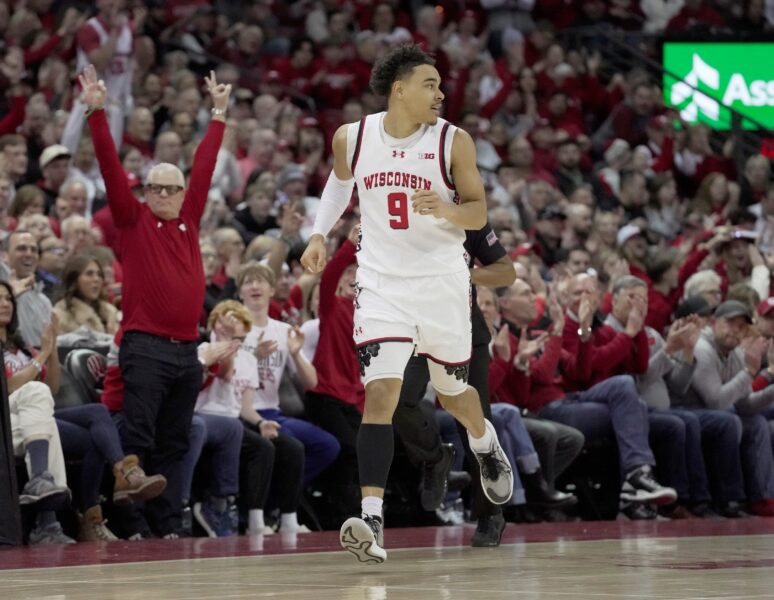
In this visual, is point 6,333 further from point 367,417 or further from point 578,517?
point 578,517

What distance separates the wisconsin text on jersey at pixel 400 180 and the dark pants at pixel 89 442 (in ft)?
9.33

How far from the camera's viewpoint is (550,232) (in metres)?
15.5

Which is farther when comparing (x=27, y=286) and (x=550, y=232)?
(x=550, y=232)

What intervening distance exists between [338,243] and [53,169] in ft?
7.45

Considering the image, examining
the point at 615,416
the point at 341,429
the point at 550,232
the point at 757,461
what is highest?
the point at 550,232

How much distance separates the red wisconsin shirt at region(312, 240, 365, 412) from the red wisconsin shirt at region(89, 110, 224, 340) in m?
1.34

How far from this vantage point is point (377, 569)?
654 cm

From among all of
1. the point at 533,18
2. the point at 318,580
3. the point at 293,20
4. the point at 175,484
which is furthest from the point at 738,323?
the point at 533,18

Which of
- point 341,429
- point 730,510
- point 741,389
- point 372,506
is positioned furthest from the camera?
point 741,389

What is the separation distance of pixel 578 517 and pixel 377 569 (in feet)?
18.3

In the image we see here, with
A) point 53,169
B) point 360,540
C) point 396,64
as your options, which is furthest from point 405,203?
point 53,169

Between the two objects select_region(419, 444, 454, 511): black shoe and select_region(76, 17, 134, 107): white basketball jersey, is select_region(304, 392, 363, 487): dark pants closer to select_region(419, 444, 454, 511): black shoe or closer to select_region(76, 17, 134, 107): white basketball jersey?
select_region(419, 444, 454, 511): black shoe

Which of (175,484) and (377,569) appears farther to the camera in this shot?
(175,484)

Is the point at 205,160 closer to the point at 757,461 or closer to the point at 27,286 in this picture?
the point at 27,286
